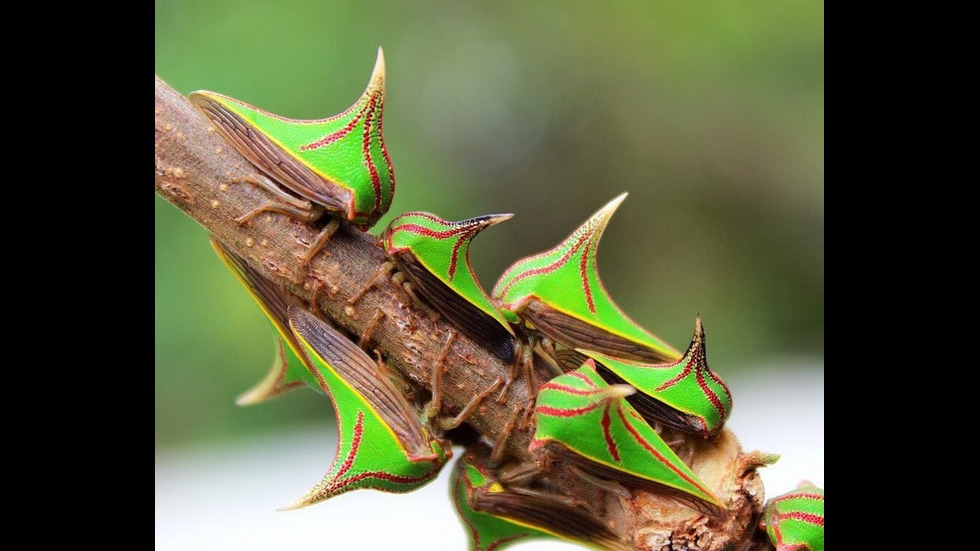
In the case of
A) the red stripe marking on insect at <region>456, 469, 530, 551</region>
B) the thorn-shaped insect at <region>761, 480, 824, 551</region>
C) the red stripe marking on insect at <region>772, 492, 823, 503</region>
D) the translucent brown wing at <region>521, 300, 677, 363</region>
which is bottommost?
the red stripe marking on insect at <region>456, 469, 530, 551</region>

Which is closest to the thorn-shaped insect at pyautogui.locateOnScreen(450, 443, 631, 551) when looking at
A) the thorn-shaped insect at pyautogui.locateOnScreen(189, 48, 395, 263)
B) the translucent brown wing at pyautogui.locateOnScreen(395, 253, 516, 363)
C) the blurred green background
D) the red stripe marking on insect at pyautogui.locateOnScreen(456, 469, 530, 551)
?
the red stripe marking on insect at pyautogui.locateOnScreen(456, 469, 530, 551)

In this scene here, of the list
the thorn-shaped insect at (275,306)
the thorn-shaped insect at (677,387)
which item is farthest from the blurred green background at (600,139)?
the thorn-shaped insect at (677,387)

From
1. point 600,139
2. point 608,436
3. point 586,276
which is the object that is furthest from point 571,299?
point 600,139

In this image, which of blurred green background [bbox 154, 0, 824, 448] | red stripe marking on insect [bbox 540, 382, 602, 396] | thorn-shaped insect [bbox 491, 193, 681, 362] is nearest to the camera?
red stripe marking on insect [bbox 540, 382, 602, 396]

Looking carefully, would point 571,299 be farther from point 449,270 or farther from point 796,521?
point 796,521

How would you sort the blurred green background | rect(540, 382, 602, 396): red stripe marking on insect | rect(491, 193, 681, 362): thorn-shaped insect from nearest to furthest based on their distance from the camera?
1. rect(540, 382, 602, 396): red stripe marking on insect
2. rect(491, 193, 681, 362): thorn-shaped insect
3. the blurred green background

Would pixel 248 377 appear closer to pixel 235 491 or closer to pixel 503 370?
pixel 235 491

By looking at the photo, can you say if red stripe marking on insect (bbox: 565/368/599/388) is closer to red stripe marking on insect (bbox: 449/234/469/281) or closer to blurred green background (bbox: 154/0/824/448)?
red stripe marking on insect (bbox: 449/234/469/281)
